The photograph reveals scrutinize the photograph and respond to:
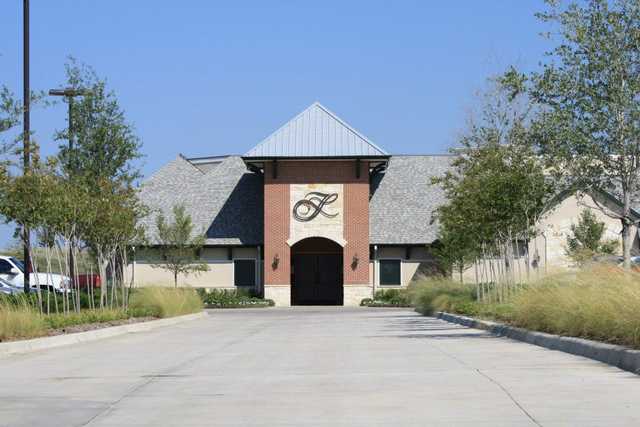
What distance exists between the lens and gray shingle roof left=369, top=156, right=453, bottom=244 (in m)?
55.4

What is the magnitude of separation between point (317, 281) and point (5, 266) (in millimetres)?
20053


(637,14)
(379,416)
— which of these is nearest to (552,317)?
(637,14)

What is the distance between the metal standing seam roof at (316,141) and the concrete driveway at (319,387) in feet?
111

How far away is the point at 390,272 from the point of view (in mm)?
55188

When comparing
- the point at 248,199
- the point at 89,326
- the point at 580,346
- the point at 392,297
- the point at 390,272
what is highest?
the point at 248,199

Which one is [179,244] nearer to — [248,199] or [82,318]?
[248,199]

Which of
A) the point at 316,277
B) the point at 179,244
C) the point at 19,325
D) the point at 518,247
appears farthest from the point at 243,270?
the point at 19,325

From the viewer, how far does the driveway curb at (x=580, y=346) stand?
12.3 meters

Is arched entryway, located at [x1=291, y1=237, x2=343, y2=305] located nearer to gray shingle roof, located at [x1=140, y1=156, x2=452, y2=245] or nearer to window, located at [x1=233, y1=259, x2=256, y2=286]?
window, located at [x1=233, y1=259, x2=256, y2=286]

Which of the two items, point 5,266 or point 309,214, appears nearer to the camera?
point 5,266

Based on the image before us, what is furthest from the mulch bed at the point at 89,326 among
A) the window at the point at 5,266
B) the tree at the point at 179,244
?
the tree at the point at 179,244

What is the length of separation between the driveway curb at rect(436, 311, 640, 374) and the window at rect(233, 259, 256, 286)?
1323 inches

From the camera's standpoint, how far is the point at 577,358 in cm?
1413

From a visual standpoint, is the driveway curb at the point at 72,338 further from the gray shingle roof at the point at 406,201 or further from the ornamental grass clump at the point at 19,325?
the gray shingle roof at the point at 406,201
